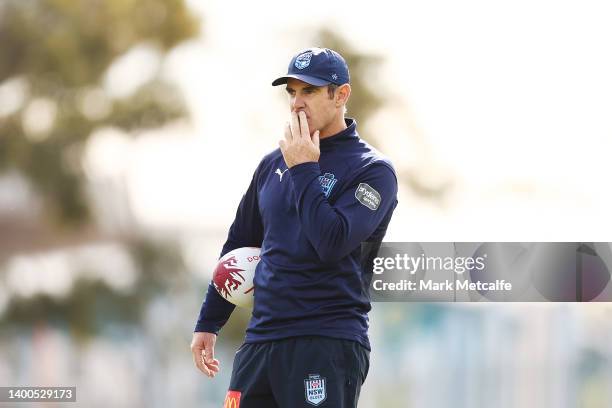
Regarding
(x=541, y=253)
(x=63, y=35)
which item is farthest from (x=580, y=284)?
(x=63, y=35)

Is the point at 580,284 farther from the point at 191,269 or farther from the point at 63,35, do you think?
the point at 63,35

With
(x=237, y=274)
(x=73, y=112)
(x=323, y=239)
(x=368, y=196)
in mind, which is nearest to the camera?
(x=323, y=239)

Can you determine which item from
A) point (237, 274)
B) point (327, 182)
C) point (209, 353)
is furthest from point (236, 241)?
point (327, 182)

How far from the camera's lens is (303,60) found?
2.73 meters

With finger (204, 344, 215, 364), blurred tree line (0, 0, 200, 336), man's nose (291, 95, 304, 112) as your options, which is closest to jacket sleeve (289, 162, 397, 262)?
man's nose (291, 95, 304, 112)

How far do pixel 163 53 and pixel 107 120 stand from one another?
0.58 m

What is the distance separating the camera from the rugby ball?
3.03 m

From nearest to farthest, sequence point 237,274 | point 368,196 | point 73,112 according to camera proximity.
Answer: point 368,196 < point 237,274 < point 73,112

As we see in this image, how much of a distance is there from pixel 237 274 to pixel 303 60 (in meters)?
0.69

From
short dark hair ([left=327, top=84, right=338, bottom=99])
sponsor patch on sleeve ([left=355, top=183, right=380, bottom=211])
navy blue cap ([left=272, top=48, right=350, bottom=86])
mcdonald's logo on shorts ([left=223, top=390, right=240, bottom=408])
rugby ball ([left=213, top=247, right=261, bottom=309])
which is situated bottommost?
mcdonald's logo on shorts ([left=223, top=390, right=240, bottom=408])

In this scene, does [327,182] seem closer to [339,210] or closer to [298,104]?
[339,210]

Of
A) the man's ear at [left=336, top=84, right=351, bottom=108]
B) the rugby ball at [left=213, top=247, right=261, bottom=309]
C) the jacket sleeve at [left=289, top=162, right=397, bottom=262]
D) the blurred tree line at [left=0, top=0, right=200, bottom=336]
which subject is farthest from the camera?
the blurred tree line at [left=0, top=0, right=200, bottom=336]

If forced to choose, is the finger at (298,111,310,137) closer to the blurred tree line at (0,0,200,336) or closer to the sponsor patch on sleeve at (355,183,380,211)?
the sponsor patch on sleeve at (355,183,380,211)

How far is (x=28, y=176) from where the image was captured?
668 centimetres
